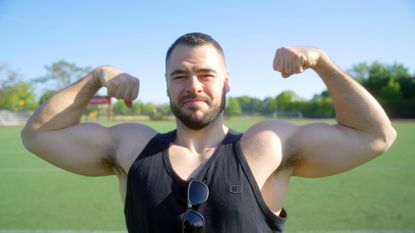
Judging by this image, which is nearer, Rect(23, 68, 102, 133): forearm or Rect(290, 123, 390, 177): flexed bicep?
Rect(290, 123, 390, 177): flexed bicep

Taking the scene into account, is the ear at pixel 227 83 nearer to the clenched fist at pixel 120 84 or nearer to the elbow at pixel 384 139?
the clenched fist at pixel 120 84

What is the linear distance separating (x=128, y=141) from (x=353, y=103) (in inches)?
51.5

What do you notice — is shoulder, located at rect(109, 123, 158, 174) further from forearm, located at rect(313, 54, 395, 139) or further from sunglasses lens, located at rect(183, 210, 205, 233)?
forearm, located at rect(313, 54, 395, 139)

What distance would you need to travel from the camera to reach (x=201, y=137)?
2.11m

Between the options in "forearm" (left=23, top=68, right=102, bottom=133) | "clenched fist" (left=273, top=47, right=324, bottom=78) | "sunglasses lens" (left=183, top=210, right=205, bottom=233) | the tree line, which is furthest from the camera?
the tree line

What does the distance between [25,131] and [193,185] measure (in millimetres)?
1165

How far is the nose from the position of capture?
193cm

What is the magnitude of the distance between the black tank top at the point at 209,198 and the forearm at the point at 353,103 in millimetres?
645

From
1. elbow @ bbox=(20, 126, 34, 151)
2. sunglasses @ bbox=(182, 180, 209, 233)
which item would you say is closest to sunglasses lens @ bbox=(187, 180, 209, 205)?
sunglasses @ bbox=(182, 180, 209, 233)

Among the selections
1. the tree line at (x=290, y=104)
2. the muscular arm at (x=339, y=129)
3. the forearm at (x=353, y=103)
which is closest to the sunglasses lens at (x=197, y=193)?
the muscular arm at (x=339, y=129)

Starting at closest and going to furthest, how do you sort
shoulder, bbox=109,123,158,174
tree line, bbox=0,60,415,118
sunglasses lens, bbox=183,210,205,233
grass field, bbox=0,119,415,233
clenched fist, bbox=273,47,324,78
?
sunglasses lens, bbox=183,210,205,233 → clenched fist, bbox=273,47,324,78 → shoulder, bbox=109,123,158,174 → grass field, bbox=0,119,415,233 → tree line, bbox=0,60,415,118

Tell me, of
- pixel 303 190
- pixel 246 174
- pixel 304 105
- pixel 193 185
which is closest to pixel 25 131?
pixel 193 185

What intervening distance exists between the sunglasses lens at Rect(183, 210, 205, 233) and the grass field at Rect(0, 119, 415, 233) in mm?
2580

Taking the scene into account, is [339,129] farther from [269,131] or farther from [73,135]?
[73,135]
